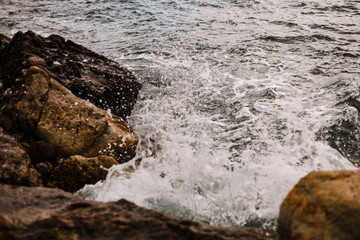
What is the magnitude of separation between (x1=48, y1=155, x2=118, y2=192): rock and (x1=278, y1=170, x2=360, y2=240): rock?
2.43 metres

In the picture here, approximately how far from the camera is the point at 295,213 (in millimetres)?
2281

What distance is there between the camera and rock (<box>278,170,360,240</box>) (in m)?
2.11

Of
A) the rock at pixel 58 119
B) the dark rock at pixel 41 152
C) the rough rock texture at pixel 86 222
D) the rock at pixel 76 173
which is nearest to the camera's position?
the rough rock texture at pixel 86 222

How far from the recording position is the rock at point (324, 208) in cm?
211

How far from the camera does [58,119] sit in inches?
156

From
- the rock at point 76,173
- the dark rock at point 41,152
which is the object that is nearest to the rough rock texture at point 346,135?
the rock at point 76,173

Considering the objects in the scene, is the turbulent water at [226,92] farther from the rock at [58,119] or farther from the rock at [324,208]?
the rock at [324,208]

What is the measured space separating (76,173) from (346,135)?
14.3ft

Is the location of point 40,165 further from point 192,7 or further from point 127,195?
point 192,7

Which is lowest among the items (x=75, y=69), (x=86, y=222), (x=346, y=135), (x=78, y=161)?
(x=346, y=135)

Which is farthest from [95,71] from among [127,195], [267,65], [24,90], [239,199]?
[267,65]

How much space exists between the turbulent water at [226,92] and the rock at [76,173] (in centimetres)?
13

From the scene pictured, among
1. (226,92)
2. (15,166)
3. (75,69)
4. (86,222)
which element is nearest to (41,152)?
(15,166)

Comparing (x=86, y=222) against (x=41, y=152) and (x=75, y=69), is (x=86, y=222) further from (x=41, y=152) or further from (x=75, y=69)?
(x=75, y=69)
